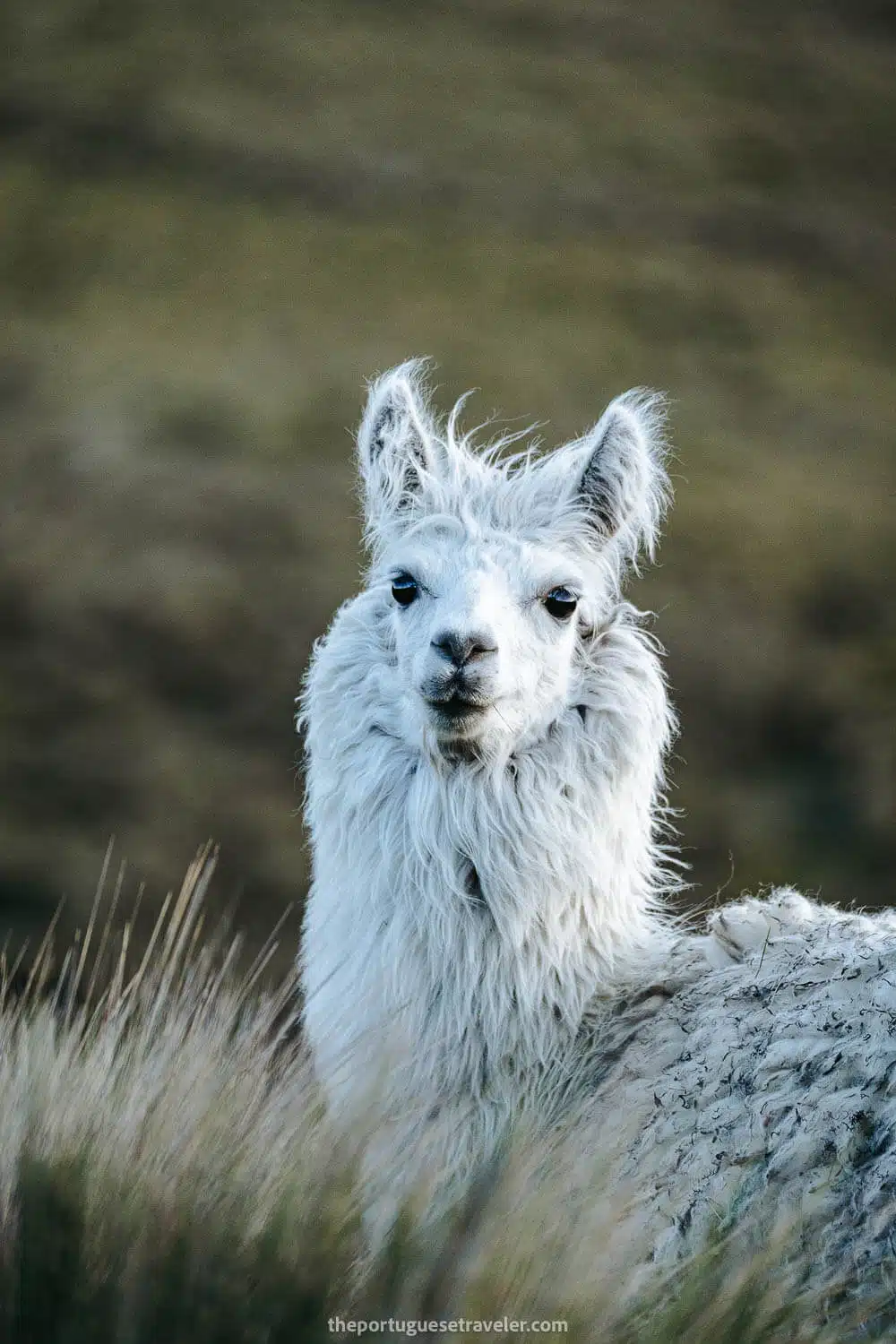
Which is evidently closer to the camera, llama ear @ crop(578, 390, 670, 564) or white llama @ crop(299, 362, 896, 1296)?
white llama @ crop(299, 362, 896, 1296)

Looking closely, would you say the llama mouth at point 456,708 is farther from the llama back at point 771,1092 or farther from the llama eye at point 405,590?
the llama back at point 771,1092

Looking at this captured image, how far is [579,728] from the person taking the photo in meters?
3.41

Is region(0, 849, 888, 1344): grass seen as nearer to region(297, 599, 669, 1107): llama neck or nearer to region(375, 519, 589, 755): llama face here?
region(297, 599, 669, 1107): llama neck

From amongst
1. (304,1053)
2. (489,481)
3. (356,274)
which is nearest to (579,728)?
(489,481)

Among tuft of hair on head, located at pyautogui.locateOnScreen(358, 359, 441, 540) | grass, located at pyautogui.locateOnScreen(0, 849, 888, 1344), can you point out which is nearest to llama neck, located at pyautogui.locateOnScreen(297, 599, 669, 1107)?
tuft of hair on head, located at pyautogui.locateOnScreen(358, 359, 441, 540)

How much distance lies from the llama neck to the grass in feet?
2.10

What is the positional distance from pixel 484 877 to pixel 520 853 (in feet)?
0.31

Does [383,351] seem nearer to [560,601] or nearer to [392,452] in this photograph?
[392,452]

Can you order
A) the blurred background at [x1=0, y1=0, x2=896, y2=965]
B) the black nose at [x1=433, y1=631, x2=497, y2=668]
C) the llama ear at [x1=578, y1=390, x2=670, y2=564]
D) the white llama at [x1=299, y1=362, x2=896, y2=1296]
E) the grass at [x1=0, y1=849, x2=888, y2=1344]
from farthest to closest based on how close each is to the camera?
the blurred background at [x1=0, y1=0, x2=896, y2=965], the llama ear at [x1=578, y1=390, x2=670, y2=564], the black nose at [x1=433, y1=631, x2=497, y2=668], the white llama at [x1=299, y1=362, x2=896, y2=1296], the grass at [x1=0, y1=849, x2=888, y2=1344]

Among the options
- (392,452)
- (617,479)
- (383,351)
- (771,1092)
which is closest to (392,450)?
(392,452)

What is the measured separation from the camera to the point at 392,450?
373 centimetres

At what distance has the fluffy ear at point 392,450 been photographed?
3.72 metres

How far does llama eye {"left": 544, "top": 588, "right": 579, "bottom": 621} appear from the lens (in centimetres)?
343

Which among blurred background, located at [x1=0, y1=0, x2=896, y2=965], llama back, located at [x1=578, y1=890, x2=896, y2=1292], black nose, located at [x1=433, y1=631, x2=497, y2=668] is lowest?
llama back, located at [x1=578, y1=890, x2=896, y2=1292]
